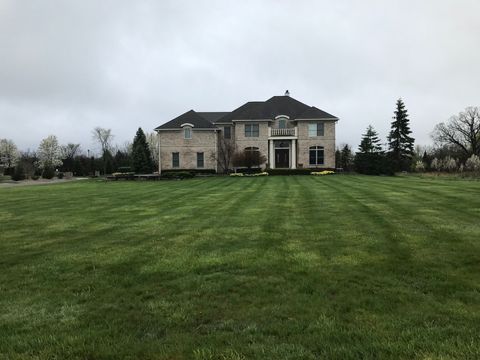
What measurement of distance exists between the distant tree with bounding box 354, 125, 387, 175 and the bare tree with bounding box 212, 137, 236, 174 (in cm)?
1305

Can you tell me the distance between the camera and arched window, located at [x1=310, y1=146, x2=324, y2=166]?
4284 centimetres

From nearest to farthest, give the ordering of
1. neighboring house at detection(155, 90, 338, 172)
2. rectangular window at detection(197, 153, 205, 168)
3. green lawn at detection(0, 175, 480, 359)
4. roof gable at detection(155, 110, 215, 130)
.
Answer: green lawn at detection(0, 175, 480, 359)
neighboring house at detection(155, 90, 338, 172)
roof gable at detection(155, 110, 215, 130)
rectangular window at detection(197, 153, 205, 168)

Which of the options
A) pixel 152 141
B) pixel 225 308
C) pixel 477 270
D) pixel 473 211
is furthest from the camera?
pixel 152 141

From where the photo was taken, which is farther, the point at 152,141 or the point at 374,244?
the point at 152,141

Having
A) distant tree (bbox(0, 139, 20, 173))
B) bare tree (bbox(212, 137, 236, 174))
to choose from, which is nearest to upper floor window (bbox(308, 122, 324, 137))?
bare tree (bbox(212, 137, 236, 174))

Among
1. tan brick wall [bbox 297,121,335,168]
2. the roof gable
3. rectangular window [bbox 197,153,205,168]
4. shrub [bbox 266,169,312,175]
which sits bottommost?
shrub [bbox 266,169,312,175]

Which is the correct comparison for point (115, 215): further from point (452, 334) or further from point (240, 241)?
point (452, 334)

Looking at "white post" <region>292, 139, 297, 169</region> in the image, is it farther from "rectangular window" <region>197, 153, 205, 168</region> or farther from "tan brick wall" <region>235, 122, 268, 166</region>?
"rectangular window" <region>197, 153, 205, 168</region>

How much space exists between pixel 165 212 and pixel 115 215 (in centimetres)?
150

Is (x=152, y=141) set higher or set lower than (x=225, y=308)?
higher

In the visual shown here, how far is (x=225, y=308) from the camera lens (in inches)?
179

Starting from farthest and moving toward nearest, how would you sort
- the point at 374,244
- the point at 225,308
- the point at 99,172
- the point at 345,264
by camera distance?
the point at 99,172, the point at 374,244, the point at 345,264, the point at 225,308

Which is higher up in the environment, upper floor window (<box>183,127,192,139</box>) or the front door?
upper floor window (<box>183,127,192,139</box>)

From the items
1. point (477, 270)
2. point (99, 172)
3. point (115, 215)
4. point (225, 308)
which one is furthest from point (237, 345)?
point (99, 172)
